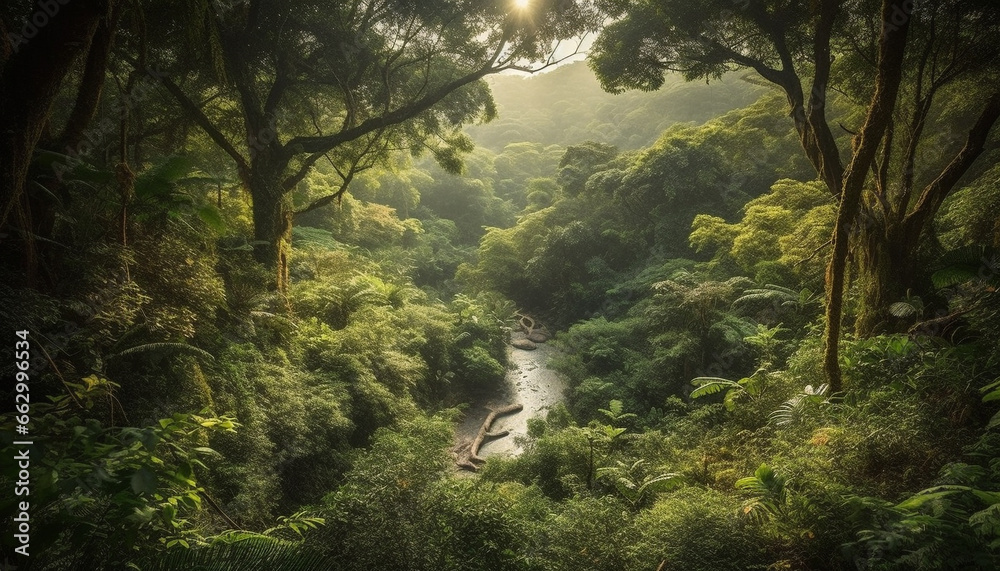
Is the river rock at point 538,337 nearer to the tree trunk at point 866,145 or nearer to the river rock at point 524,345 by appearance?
the river rock at point 524,345

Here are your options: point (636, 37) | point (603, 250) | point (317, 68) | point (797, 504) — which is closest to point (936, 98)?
point (636, 37)

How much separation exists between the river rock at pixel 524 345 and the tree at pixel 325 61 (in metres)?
8.62

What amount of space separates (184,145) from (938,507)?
12970 millimetres

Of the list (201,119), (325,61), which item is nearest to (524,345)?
(325,61)

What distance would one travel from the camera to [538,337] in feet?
53.7

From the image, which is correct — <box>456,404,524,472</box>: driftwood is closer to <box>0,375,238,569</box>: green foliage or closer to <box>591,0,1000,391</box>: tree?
<box>591,0,1000,391</box>: tree

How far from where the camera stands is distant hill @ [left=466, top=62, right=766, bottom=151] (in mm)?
33000

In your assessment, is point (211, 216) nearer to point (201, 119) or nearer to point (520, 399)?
point (201, 119)

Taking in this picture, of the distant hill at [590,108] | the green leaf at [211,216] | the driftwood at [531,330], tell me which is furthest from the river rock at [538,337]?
the distant hill at [590,108]

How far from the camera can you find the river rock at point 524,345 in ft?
51.0

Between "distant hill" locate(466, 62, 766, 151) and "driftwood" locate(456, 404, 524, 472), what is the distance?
1675 cm

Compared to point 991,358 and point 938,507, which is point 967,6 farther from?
point 938,507

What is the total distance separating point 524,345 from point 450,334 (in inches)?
166

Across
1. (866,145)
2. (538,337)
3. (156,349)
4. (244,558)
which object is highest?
(866,145)
